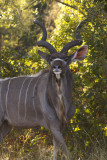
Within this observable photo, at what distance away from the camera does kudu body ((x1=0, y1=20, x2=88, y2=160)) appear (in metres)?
3.66

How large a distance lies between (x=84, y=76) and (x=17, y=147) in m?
1.59

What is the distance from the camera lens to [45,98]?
3820mm

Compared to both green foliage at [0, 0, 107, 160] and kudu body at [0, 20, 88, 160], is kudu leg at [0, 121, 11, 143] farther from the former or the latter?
green foliage at [0, 0, 107, 160]

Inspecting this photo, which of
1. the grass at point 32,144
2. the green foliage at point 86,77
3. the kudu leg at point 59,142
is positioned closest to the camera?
the kudu leg at point 59,142

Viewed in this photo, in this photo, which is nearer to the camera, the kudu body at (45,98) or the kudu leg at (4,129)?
the kudu body at (45,98)

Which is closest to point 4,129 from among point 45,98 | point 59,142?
point 45,98

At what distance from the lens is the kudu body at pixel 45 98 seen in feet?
12.0

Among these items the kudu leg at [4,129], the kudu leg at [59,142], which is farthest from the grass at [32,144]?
the kudu leg at [59,142]

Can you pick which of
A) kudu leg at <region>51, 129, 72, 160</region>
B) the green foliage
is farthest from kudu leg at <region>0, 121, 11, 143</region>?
kudu leg at <region>51, 129, 72, 160</region>

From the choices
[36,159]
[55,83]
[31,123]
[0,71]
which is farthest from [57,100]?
[0,71]

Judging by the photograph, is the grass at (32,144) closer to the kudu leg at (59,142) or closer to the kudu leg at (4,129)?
the kudu leg at (4,129)

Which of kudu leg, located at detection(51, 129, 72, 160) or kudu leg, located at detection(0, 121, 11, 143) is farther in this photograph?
kudu leg, located at detection(0, 121, 11, 143)

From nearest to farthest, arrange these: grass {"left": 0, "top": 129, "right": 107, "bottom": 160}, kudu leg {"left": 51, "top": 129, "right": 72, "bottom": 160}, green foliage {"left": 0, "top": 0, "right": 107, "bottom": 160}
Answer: kudu leg {"left": 51, "top": 129, "right": 72, "bottom": 160} < grass {"left": 0, "top": 129, "right": 107, "bottom": 160} < green foliage {"left": 0, "top": 0, "right": 107, "bottom": 160}

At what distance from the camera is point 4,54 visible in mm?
5477
